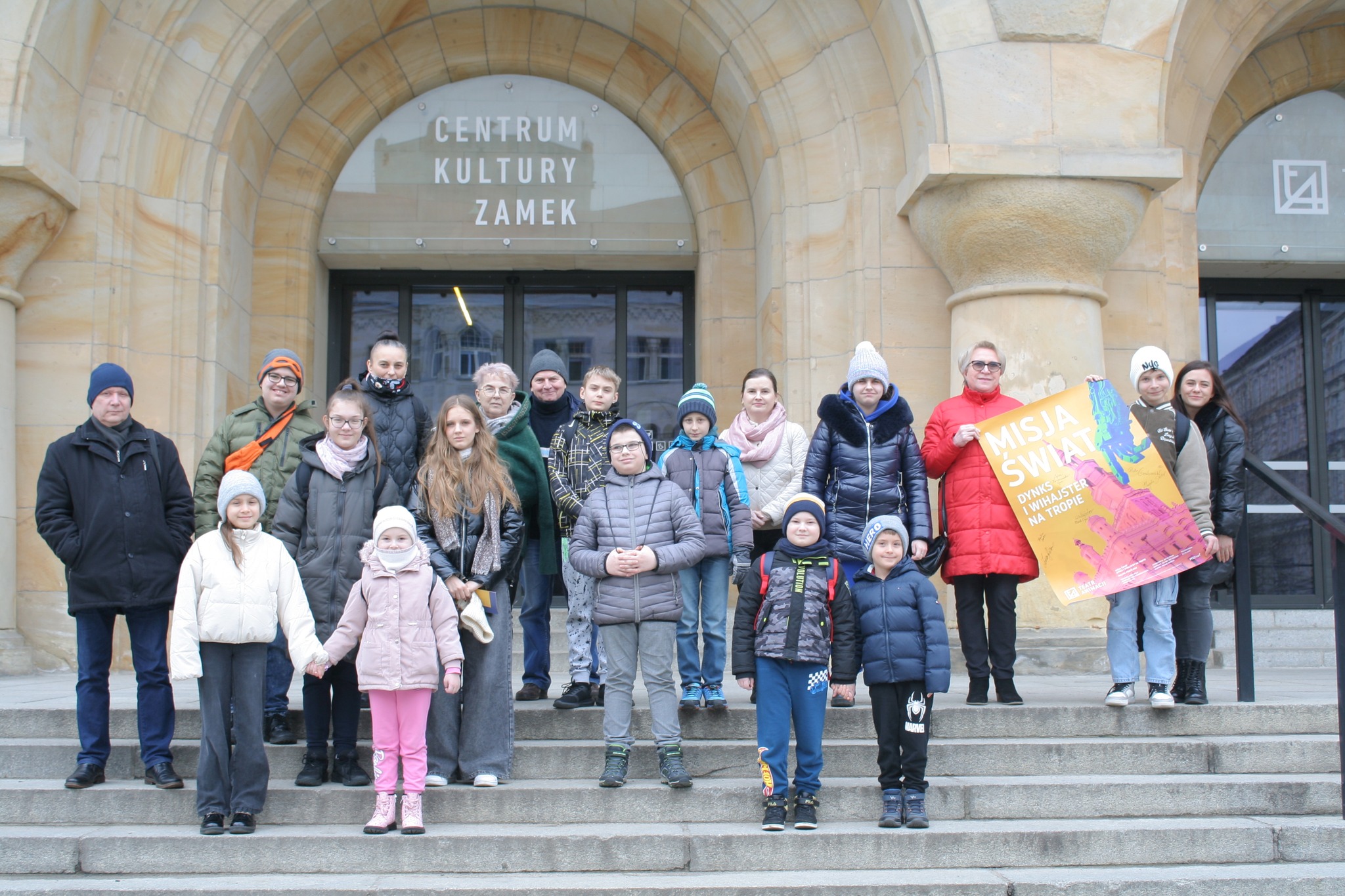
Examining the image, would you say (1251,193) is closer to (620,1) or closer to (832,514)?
(620,1)

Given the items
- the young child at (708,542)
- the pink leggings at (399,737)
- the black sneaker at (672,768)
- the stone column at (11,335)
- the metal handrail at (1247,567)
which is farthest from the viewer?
the stone column at (11,335)

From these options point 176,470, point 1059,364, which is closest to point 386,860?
point 176,470

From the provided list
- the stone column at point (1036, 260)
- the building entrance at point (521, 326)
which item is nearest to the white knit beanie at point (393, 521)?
the stone column at point (1036, 260)

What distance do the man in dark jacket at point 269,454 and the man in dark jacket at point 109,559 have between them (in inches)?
11.9

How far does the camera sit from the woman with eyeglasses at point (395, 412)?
543cm

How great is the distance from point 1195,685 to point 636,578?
276 cm

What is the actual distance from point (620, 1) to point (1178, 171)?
4318mm

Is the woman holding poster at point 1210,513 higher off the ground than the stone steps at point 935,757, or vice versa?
the woman holding poster at point 1210,513

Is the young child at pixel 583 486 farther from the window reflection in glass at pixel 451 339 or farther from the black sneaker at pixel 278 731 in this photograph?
the window reflection in glass at pixel 451 339

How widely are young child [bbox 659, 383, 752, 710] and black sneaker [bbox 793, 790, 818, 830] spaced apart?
73 centimetres

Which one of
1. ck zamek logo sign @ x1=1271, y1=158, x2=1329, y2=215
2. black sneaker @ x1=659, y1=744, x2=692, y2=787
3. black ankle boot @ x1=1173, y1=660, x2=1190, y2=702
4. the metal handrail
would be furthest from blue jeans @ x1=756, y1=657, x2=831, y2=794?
ck zamek logo sign @ x1=1271, y1=158, x2=1329, y2=215

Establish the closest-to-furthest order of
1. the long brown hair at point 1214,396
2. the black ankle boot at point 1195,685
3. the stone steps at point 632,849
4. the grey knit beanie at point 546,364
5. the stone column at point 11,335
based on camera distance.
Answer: the stone steps at point 632,849 < the black ankle boot at point 1195,685 < the long brown hair at point 1214,396 < the grey knit beanie at point 546,364 < the stone column at point 11,335

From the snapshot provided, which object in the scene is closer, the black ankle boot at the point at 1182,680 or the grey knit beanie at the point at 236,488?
the grey knit beanie at the point at 236,488

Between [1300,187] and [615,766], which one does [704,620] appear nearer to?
[615,766]
